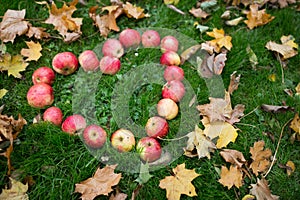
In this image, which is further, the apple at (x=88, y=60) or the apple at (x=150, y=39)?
the apple at (x=150, y=39)

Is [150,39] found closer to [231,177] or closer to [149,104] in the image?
[149,104]

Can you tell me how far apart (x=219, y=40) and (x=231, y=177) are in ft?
4.28

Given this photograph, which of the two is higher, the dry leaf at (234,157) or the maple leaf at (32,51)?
the maple leaf at (32,51)

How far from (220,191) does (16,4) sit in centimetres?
242

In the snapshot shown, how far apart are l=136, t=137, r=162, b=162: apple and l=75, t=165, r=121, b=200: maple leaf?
221 millimetres

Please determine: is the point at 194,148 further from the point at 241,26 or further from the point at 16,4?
the point at 16,4

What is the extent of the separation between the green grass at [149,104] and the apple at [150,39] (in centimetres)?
7

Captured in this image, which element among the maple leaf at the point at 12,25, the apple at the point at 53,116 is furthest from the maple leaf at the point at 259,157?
the maple leaf at the point at 12,25

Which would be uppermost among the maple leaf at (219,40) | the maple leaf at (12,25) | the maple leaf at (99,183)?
the maple leaf at (12,25)

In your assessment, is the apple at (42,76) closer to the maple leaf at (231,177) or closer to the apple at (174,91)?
the apple at (174,91)

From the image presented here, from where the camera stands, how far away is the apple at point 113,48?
2.99 m

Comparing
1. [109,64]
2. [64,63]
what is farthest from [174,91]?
[64,63]

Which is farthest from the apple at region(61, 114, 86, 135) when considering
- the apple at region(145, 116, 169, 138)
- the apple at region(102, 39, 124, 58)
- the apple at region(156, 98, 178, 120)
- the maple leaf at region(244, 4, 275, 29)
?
the maple leaf at region(244, 4, 275, 29)

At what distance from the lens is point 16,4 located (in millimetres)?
3301
